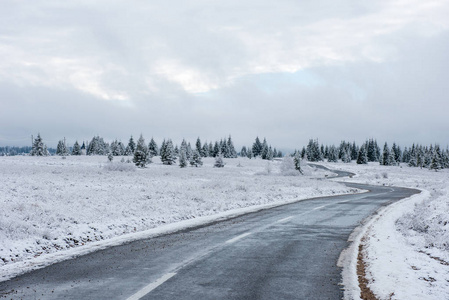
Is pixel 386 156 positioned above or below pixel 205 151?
below

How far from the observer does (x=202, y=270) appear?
283 inches

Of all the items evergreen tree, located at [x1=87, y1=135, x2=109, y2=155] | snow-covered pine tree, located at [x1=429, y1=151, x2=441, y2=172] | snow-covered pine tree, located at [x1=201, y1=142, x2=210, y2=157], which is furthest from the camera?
snow-covered pine tree, located at [x1=201, y1=142, x2=210, y2=157]

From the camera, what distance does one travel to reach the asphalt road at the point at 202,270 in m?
5.82

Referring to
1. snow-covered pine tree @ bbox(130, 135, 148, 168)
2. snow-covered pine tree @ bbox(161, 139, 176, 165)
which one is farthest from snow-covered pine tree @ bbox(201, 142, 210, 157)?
snow-covered pine tree @ bbox(130, 135, 148, 168)

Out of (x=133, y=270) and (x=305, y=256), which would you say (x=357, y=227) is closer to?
(x=305, y=256)

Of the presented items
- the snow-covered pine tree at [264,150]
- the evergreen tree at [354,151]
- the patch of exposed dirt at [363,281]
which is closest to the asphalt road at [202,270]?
the patch of exposed dirt at [363,281]

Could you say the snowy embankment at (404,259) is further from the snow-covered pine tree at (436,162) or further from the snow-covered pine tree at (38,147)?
the snow-covered pine tree at (436,162)

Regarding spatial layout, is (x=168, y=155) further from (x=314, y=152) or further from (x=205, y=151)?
(x=314, y=152)

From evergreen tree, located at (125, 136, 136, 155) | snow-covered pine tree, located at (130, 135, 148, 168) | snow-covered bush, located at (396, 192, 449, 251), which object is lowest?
snow-covered bush, located at (396, 192, 449, 251)

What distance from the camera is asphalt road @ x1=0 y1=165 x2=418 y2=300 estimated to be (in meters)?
5.82

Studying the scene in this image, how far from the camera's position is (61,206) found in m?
14.0

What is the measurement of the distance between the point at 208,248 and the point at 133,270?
8.60 ft

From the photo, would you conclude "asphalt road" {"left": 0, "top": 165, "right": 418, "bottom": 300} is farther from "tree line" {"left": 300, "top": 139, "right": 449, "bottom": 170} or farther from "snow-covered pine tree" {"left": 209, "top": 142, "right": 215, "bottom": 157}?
"snow-covered pine tree" {"left": 209, "top": 142, "right": 215, "bottom": 157}

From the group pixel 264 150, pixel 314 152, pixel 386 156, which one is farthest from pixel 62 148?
pixel 386 156
